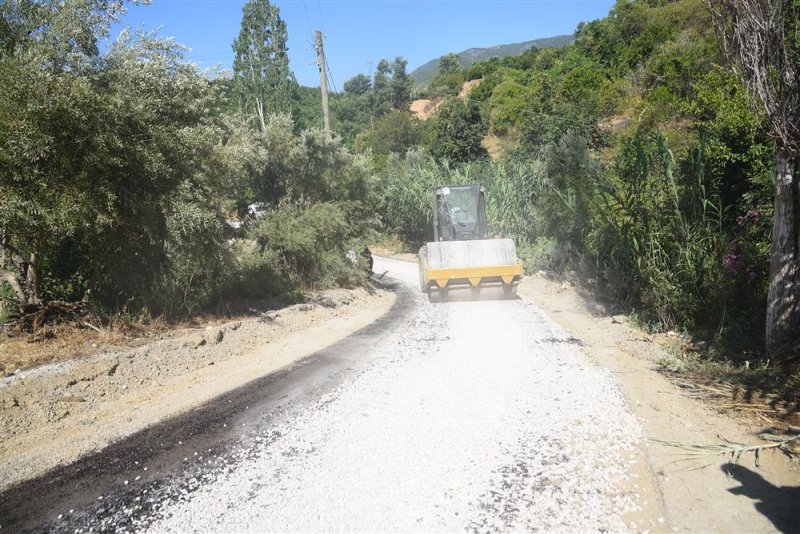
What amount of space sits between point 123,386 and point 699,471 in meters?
6.40

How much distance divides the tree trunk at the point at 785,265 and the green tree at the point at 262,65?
36076 millimetres

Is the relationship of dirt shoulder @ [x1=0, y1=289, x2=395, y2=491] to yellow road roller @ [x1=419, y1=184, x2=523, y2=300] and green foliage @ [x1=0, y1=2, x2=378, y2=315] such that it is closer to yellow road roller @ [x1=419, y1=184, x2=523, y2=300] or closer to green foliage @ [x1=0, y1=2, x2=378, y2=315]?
green foliage @ [x1=0, y1=2, x2=378, y2=315]

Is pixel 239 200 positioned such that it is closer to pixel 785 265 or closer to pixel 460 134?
pixel 785 265

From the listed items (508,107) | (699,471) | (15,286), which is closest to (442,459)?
(699,471)

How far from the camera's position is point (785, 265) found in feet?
18.6

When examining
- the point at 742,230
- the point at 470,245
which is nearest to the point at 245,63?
the point at 470,245

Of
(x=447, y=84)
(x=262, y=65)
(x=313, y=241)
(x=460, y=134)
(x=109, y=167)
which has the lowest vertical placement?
(x=313, y=241)

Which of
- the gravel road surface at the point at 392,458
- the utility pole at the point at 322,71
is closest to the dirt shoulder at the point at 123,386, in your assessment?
the gravel road surface at the point at 392,458

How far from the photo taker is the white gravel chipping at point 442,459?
3449 mm

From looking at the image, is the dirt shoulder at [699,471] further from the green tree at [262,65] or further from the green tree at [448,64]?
the green tree at [448,64]

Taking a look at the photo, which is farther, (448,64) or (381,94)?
(448,64)

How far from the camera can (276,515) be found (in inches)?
138

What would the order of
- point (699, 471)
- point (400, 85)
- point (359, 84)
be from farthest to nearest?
1. point (359, 84)
2. point (400, 85)
3. point (699, 471)

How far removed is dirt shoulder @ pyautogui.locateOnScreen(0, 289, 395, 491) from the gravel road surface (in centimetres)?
55
